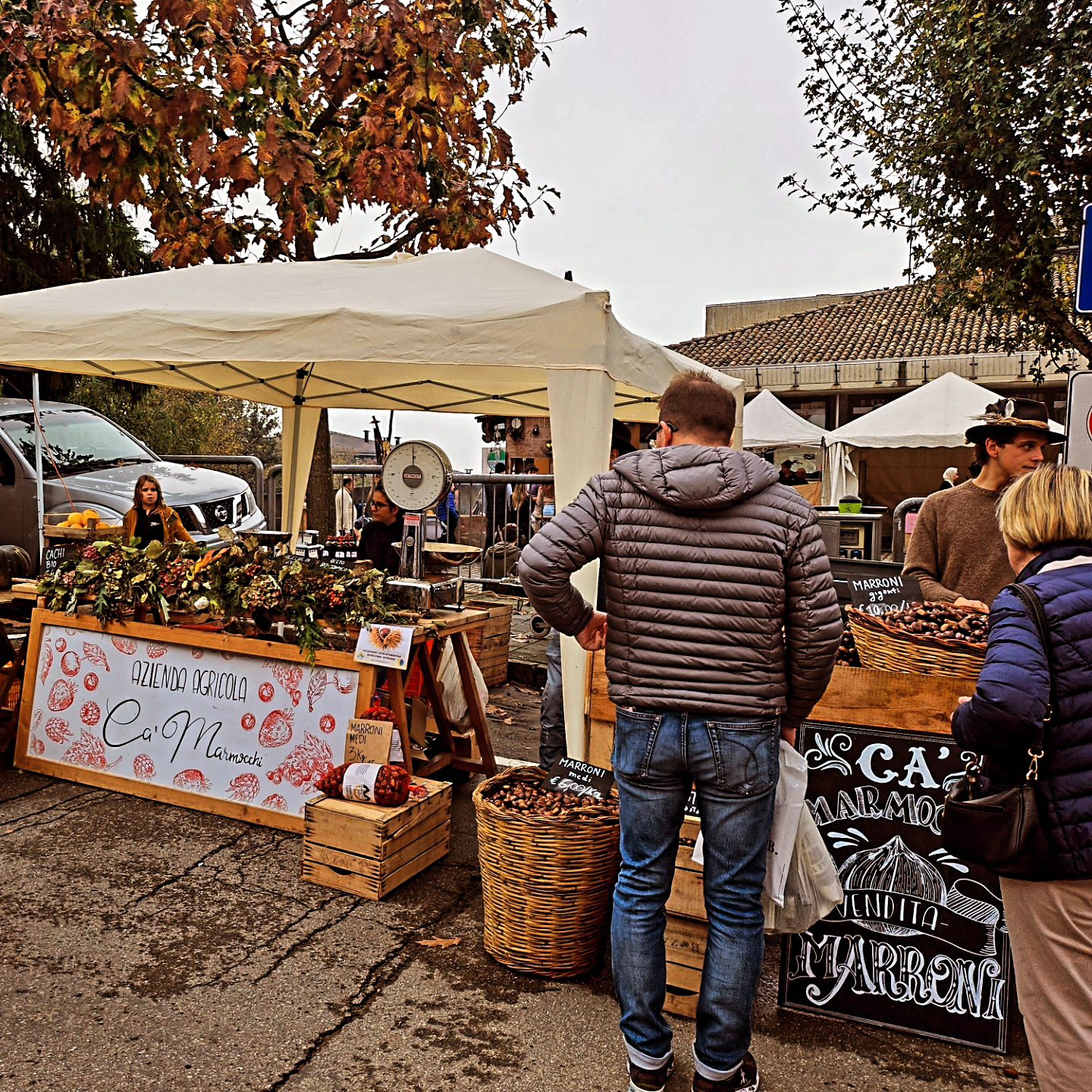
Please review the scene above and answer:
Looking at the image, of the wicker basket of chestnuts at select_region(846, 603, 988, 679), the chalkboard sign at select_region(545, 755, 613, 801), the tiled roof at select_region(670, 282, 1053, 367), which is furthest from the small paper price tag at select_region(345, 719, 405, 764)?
the tiled roof at select_region(670, 282, 1053, 367)

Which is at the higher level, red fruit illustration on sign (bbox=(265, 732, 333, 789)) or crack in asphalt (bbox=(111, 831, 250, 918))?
red fruit illustration on sign (bbox=(265, 732, 333, 789))

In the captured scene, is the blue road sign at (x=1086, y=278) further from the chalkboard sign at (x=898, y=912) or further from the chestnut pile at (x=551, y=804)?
the chestnut pile at (x=551, y=804)

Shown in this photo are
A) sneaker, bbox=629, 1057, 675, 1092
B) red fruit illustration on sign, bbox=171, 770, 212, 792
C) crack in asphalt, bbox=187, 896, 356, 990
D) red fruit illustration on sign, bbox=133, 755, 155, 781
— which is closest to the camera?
sneaker, bbox=629, 1057, 675, 1092

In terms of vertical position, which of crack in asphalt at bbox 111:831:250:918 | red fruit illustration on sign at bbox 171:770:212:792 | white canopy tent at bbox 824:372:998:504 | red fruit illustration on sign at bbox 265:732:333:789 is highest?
white canopy tent at bbox 824:372:998:504

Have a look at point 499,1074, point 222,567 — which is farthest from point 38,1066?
point 222,567

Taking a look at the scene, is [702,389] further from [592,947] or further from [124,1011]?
[124,1011]

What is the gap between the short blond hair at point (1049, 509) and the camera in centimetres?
212

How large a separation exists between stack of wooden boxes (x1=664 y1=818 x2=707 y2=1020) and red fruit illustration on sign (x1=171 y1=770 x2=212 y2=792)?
254 centimetres

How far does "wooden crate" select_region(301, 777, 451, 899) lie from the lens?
3.70 m

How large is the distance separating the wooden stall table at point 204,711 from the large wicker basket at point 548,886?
4.11 ft

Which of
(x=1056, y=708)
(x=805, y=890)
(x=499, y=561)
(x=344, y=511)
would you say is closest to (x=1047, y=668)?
(x=1056, y=708)

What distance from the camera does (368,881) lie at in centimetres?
371

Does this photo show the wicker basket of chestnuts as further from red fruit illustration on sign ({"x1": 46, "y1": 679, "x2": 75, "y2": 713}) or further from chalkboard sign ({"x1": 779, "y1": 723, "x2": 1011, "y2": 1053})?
red fruit illustration on sign ({"x1": 46, "y1": 679, "x2": 75, "y2": 713})

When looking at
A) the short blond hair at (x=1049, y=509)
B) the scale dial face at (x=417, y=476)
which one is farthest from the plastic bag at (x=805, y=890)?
the scale dial face at (x=417, y=476)
